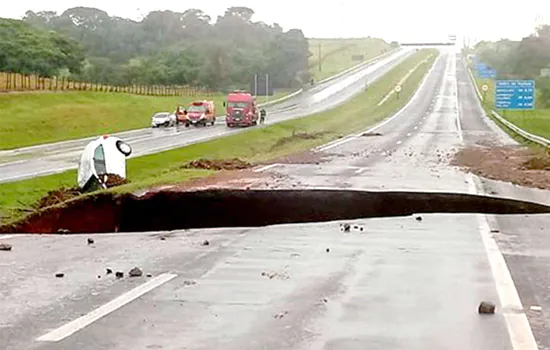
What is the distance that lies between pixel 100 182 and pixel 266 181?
4.64 metres

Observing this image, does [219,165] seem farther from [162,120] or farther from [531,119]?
[531,119]

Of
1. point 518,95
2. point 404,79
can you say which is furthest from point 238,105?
point 404,79

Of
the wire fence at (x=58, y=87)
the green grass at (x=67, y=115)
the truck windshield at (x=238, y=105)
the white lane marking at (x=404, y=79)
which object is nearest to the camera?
the green grass at (x=67, y=115)

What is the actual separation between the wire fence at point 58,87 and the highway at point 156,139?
11.2 meters

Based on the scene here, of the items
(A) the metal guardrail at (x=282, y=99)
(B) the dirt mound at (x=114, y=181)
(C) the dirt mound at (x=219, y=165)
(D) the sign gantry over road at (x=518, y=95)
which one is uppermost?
(D) the sign gantry over road at (x=518, y=95)

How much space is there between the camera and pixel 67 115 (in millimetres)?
66188

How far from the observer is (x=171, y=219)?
1948 cm

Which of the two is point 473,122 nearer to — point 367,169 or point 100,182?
point 367,169

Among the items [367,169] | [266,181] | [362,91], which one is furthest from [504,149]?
[362,91]

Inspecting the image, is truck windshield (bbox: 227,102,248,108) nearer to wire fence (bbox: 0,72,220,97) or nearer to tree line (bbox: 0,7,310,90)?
wire fence (bbox: 0,72,220,97)

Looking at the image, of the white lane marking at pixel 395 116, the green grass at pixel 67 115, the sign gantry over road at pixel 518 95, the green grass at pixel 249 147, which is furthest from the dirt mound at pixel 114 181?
the sign gantry over road at pixel 518 95

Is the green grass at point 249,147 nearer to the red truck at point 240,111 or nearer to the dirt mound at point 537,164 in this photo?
the red truck at point 240,111

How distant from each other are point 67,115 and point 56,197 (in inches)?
1780

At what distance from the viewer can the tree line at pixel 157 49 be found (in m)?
91.8
